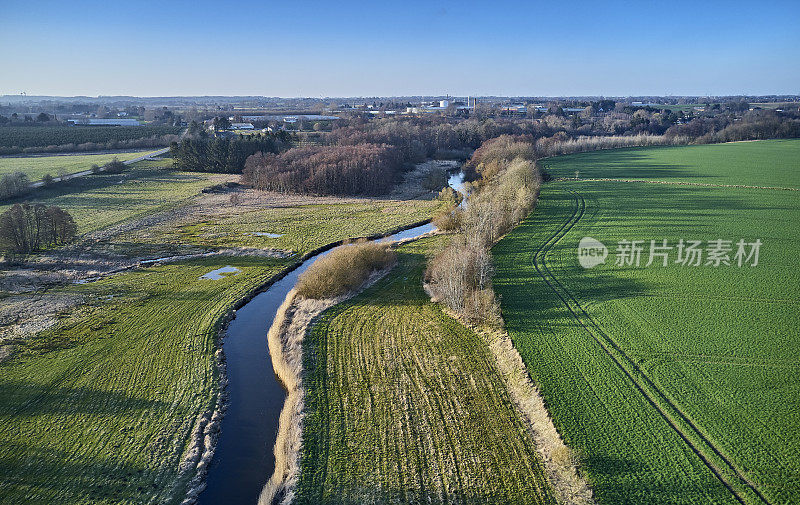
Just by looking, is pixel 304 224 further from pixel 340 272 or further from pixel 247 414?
pixel 247 414

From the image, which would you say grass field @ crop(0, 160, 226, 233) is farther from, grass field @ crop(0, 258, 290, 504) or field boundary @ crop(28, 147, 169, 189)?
grass field @ crop(0, 258, 290, 504)

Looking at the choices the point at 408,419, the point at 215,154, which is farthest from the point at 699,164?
the point at 215,154

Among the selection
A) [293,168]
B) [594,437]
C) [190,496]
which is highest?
[293,168]

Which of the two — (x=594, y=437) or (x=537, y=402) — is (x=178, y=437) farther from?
(x=594, y=437)

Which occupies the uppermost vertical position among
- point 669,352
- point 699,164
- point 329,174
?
point 699,164

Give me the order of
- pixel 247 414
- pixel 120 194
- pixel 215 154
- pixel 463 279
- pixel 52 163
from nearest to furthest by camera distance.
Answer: pixel 247 414 → pixel 463 279 → pixel 120 194 → pixel 52 163 → pixel 215 154

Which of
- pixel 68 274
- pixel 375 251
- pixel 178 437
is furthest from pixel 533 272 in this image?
pixel 68 274

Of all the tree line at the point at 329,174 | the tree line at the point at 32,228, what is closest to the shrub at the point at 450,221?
the tree line at the point at 329,174
